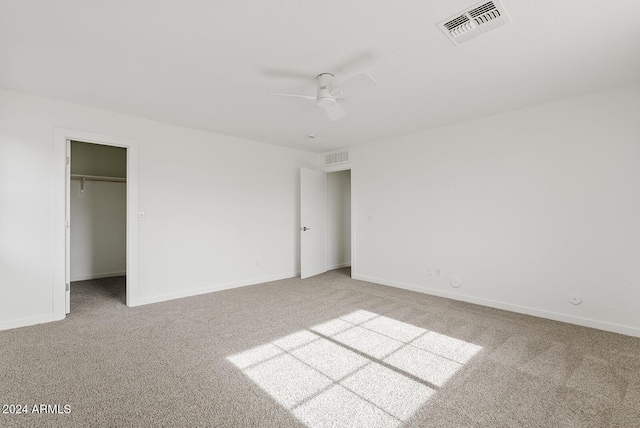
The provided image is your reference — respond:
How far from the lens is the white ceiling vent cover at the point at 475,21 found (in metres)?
1.80

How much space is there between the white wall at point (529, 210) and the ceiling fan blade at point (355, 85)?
220 cm

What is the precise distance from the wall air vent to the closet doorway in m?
3.89

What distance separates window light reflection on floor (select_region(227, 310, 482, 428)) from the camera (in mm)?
1730

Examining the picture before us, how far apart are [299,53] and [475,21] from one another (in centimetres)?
126

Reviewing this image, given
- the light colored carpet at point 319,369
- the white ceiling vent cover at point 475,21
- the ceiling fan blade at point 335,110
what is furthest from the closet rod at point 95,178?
the white ceiling vent cover at point 475,21

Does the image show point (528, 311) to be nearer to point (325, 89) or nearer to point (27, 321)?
point (325, 89)

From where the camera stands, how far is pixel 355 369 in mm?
2176

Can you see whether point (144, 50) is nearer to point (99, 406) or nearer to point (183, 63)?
point (183, 63)

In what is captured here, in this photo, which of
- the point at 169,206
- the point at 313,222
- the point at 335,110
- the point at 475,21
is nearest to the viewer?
the point at 475,21

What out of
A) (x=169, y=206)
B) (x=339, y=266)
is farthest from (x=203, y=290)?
(x=339, y=266)

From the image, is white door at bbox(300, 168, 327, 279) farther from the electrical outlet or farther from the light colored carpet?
the electrical outlet

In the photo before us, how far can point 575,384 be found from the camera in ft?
6.46

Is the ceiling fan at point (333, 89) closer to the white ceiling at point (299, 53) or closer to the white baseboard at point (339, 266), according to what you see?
the white ceiling at point (299, 53)

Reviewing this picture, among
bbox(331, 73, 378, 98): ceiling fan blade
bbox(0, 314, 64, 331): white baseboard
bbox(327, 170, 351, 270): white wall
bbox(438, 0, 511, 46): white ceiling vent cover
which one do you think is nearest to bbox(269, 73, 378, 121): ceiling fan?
bbox(331, 73, 378, 98): ceiling fan blade
